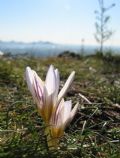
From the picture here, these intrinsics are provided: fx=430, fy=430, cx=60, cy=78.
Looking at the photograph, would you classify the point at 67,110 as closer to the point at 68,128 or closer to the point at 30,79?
the point at 30,79

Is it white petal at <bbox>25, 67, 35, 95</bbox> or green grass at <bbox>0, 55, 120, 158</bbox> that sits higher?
white petal at <bbox>25, 67, 35, 95</bbox>

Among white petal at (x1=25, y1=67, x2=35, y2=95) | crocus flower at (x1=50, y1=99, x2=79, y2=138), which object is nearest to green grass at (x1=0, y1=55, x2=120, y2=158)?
crocus flower at (x1=50, y1=99, x2=79, y2=138)

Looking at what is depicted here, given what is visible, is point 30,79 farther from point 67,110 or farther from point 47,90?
point 67,110

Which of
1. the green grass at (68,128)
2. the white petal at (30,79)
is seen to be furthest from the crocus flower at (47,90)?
the green grass at (68,128)

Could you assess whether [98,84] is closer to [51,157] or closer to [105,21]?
[51,157]

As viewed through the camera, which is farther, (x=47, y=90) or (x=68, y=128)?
(x=68, y=128)

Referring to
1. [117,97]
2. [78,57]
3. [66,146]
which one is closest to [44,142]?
[66,146]

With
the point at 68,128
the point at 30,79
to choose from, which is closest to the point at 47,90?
the point at 30,79

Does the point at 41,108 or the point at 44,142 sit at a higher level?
the point at 41,108

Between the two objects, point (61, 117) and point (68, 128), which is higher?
point (61, 117)

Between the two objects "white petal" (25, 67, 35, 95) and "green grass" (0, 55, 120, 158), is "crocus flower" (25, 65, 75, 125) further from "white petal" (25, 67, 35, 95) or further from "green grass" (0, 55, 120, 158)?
"green grass" (0, 55, 120, 158)

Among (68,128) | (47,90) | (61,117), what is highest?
(47,90)
